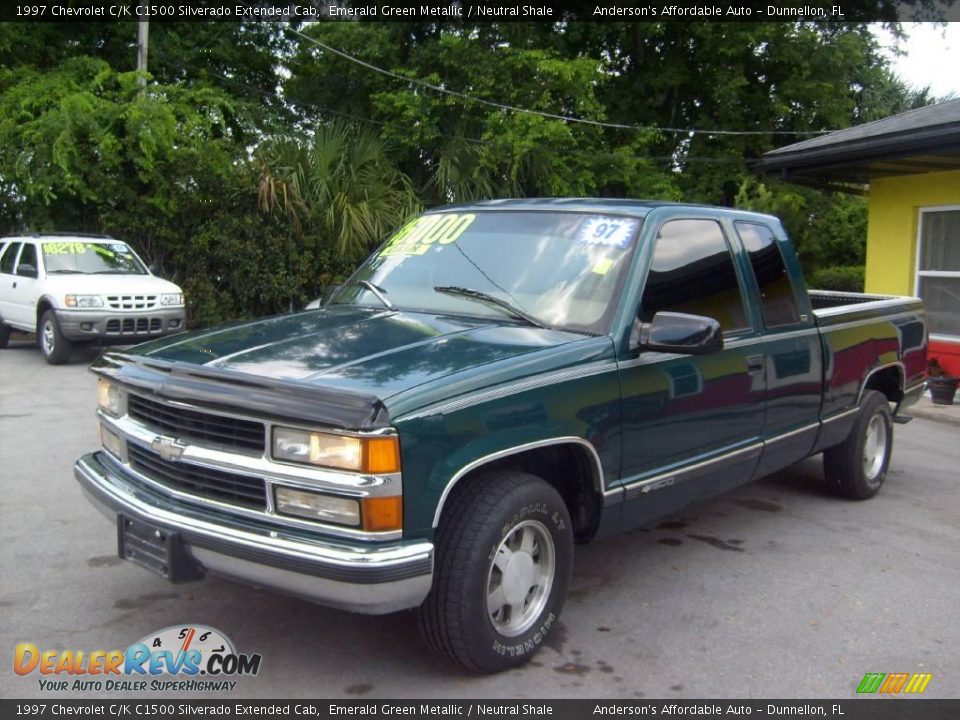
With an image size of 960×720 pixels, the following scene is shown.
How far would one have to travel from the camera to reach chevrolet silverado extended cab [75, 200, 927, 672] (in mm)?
3189

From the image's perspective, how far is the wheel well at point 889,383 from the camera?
656 centimetres

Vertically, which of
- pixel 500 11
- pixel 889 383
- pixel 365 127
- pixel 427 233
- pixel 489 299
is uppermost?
pixel 500 11

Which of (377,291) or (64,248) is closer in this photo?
(377,291)

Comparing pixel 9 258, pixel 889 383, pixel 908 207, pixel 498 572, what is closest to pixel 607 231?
pixel 498 572

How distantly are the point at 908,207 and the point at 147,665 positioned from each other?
35.7ft

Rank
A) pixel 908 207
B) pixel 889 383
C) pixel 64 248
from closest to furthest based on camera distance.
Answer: pixel 889 383
pixel 908 207
pixel 64 248

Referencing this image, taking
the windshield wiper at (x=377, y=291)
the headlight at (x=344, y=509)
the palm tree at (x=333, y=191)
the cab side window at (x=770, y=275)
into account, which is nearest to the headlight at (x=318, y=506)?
the headlight at (x=344, y=509)

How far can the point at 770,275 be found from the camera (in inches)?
210

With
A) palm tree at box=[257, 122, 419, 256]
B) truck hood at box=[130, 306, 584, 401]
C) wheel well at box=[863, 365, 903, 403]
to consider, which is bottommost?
wheel well at box=[863, 365, 903, 403]

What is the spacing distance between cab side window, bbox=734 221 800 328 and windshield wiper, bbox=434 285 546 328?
62.7 inches

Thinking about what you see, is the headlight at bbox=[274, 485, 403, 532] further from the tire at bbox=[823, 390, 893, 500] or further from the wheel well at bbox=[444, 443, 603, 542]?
the tire at bbox=[823, 390, 893, 500]

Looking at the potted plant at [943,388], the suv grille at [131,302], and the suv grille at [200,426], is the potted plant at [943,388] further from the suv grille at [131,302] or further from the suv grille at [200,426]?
the suv grille at [131,302]

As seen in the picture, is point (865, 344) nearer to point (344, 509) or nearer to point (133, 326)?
point (344, 509)

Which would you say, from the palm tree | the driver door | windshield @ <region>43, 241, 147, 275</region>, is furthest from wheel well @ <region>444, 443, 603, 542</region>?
the palm tree
